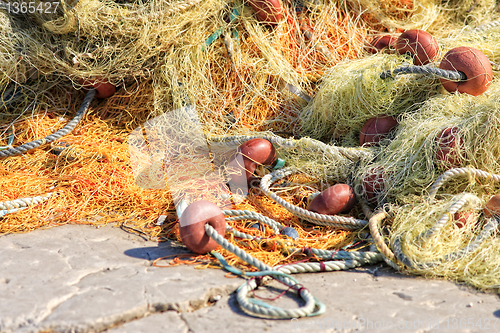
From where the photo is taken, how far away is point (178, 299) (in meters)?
1.95

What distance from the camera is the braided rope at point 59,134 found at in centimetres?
342

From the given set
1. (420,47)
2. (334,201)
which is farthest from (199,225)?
(420,47)

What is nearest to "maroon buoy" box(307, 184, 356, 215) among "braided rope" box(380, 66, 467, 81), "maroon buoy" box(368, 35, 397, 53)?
"braided rope" box(380, 66, 467, 81)

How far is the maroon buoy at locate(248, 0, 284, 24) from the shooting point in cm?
376

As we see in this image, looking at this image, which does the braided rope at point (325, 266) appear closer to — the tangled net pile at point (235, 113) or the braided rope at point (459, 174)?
the tangled net pile at point (235, 113)

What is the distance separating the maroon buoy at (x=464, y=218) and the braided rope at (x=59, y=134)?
3.05 m

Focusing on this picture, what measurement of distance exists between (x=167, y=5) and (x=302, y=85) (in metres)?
1.38

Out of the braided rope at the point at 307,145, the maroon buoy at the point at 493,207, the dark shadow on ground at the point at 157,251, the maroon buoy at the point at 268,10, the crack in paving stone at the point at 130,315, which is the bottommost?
the dark shadow on ground at the point at 157,251

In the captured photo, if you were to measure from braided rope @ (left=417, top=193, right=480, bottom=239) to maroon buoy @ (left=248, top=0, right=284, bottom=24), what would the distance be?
90.7 inches

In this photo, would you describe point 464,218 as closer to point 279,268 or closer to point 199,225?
point 279,268

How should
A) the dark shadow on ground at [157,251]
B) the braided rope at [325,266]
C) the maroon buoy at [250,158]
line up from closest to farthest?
the braided rope at [325,266], the dark shadow on ground at [157,251], the maroon buoy at [250,158]

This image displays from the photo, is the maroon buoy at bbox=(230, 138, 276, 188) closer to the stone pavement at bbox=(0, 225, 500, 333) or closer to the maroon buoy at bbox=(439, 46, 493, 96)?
the stone pavement at bbox=(0, 225, 500, 333)

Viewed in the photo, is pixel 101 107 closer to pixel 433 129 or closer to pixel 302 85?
pixel 302 85

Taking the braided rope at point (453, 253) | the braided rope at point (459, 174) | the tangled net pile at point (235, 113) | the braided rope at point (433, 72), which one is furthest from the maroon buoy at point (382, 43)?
the braided rope at point (453, 253)
